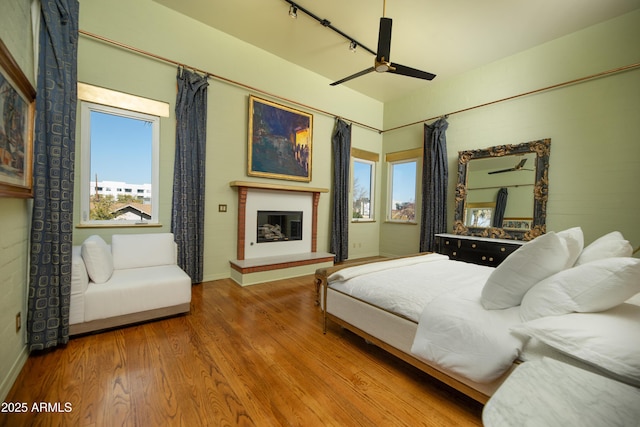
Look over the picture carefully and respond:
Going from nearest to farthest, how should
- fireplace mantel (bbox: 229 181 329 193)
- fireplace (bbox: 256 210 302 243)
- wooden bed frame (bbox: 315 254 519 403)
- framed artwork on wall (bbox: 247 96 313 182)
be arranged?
wooden bed frame (bbox: 315 254 519 403) < fireplace mantel (bbox: 229 181 329 193) < framed artwork on wall (bbox: 247 96 313 182) < fireplace (bbox: 256 210 302 243)

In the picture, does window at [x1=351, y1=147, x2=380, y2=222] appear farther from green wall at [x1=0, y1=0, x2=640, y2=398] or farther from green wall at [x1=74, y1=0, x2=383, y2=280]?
green wall at [x1=0, y1=0, x2=640, y2=398]

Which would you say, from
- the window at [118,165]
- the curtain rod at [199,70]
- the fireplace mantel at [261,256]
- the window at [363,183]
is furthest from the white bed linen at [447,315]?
the window at [363,183]

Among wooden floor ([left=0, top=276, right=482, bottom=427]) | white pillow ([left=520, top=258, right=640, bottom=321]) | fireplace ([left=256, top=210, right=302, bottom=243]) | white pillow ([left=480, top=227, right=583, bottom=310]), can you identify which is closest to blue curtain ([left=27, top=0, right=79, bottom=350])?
wooden floor ([left=0, top=276, right=482, bottom=427])

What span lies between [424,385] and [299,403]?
0.81 meters

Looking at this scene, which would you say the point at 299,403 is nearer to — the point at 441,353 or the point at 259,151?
the point at 441,353

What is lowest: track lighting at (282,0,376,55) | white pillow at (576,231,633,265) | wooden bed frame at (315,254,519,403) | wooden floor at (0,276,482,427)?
wooden floor at (0,276,482,427)

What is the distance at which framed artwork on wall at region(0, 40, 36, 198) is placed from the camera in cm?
136

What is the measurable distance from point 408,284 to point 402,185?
3.99m

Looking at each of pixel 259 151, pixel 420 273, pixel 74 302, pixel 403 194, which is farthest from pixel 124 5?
pixel 403 194

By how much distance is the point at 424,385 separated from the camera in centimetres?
166

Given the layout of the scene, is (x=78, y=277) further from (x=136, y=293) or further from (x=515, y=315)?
(x=515, y=315)

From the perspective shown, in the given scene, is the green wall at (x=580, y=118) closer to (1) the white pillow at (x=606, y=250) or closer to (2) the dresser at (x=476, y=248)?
(2) the dresser at (x=476, y=248)

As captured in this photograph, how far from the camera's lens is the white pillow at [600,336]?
2.94 ft

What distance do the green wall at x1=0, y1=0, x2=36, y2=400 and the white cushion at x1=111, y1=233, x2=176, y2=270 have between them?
0.93 meters
